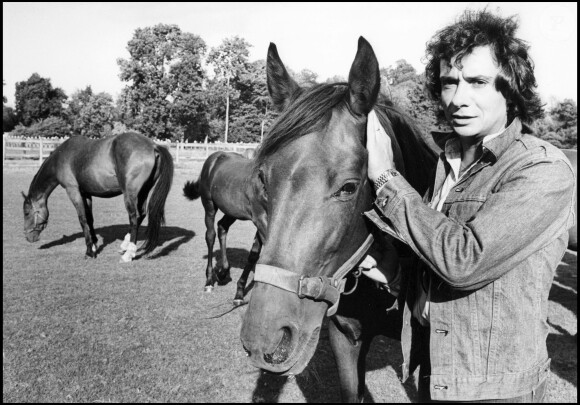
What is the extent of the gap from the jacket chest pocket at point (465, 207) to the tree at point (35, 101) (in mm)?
68011

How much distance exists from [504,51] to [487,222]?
74 centimetres

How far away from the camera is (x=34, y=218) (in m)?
8.98

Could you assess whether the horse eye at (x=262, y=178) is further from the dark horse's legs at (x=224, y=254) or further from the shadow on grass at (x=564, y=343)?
the dark horse's legs at (x=224, y=254)

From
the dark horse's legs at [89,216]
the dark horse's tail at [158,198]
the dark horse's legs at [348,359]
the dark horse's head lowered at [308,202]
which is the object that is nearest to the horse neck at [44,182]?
the dark horse's legs at [89,216]

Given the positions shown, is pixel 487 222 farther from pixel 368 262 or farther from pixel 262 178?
pixel 262 178

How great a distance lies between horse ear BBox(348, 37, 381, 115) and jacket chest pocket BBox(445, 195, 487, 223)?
1.70ft

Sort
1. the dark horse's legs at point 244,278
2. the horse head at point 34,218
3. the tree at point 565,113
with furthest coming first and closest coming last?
the tree at point 565,113 → the horse head at point 34,218 → the dark horse's legs at point 244,278

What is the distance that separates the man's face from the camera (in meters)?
1.52

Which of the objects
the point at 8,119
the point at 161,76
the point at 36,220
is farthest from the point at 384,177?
the point at 8,119

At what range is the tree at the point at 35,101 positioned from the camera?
57844 millimetres

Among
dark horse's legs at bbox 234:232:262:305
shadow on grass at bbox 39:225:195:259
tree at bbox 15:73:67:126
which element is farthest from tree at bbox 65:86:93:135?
dark horse's legs at bbox 234:232:262:305

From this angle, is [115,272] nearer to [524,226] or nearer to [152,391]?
[152,391]

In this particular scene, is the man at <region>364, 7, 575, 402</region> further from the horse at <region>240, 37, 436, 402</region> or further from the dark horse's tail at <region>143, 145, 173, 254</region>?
the dark horse's tail at <region>143, 145, 173, 254</region>

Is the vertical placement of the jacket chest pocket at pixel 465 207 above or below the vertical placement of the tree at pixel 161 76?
below
